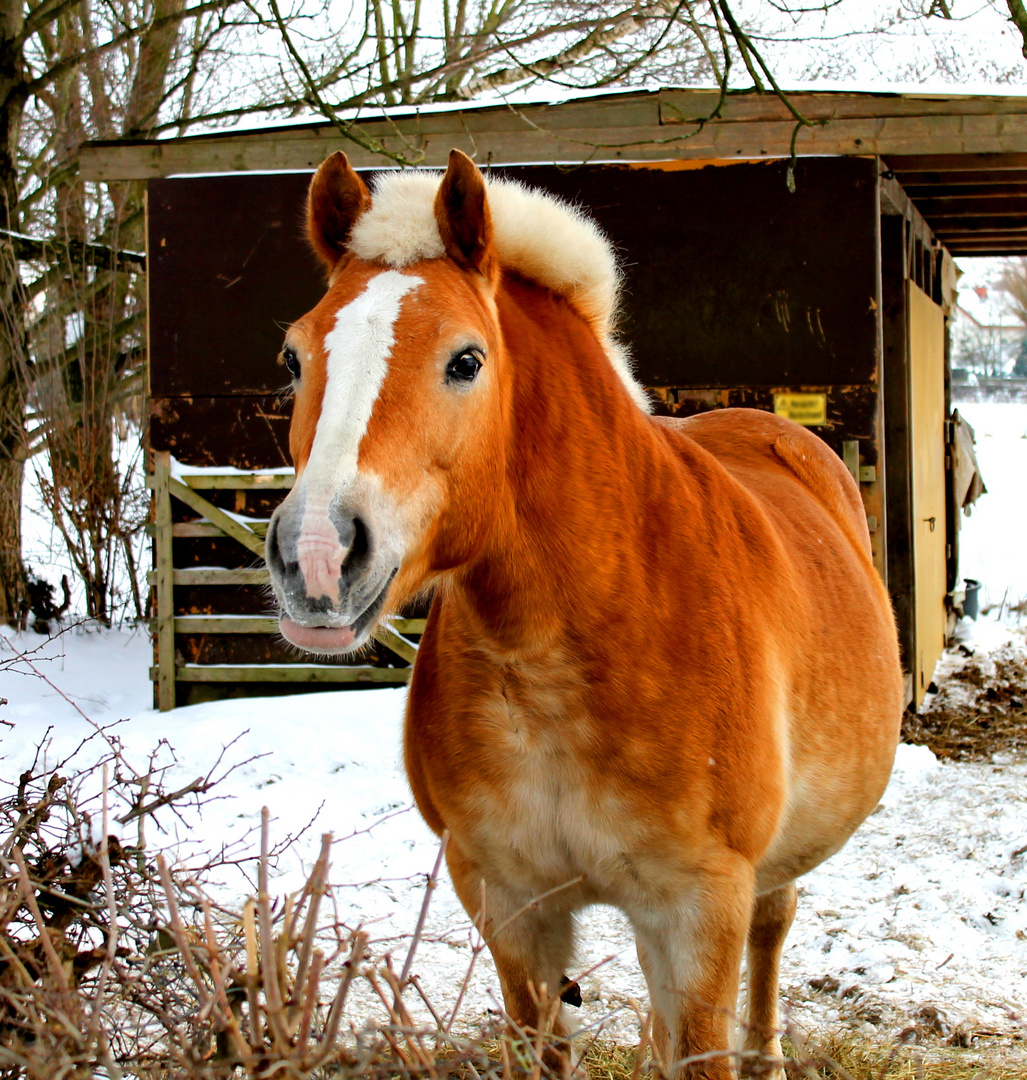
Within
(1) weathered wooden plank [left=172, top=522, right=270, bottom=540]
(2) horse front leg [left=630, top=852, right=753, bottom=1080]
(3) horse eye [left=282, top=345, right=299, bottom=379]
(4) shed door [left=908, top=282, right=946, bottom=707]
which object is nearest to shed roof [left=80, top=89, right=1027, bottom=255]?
(4) shed door [left=908, top=282, right=946, bottom=707]

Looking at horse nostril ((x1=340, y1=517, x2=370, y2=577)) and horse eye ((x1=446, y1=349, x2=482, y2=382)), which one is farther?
horse eye ((x1=446, y1=349, x2=482, y2=382))

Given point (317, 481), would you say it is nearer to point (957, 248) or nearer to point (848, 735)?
point (848, 735)

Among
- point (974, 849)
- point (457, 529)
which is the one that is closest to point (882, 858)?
point (974, 849)

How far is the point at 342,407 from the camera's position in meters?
1.68

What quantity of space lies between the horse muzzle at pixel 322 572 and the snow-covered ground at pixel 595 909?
41 cm

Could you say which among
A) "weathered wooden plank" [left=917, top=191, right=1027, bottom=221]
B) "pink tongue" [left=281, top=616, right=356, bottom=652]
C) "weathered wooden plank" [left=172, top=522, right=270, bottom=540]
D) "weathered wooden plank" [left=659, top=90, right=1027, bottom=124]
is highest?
"weathered wooden plank" [left=659, top=90, right=1027, bottom=124]

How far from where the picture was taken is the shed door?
702 centimetres

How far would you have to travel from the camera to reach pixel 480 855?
2.11m

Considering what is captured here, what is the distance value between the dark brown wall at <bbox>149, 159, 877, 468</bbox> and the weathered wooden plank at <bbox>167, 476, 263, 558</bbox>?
21 centimetres

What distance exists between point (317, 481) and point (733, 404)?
5031mm

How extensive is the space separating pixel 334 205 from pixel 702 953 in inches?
65.1

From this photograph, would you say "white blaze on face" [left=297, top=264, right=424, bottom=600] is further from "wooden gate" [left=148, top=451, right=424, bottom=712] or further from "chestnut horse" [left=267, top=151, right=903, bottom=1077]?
"wooden gate" [left=148, top=451, right=424, bottom=712]

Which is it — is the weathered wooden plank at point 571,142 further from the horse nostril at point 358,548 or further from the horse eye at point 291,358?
the horse nostril at point 358,548

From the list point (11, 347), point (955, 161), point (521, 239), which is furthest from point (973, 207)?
point (11, 347)
